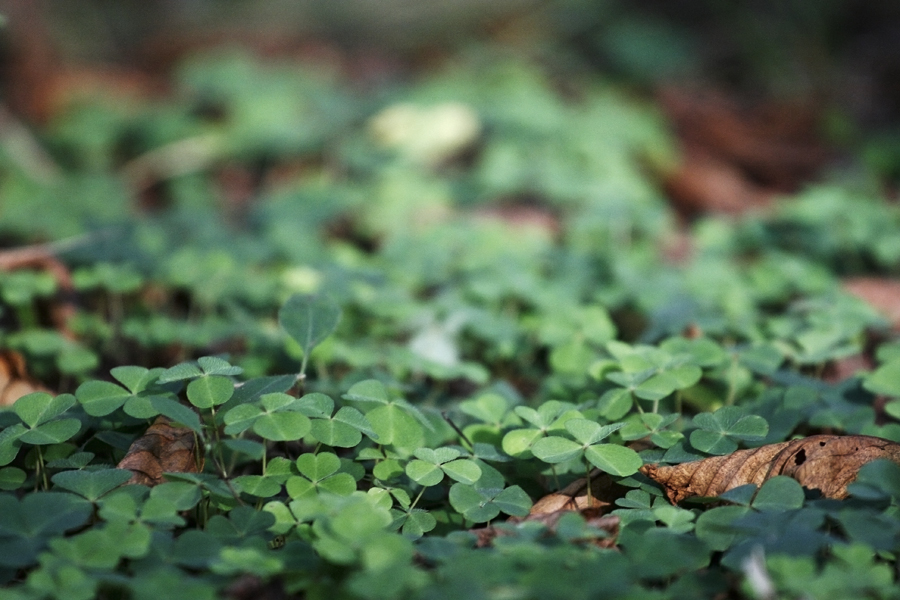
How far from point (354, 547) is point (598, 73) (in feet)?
16.9

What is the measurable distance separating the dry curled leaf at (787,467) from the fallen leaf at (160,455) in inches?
37.4

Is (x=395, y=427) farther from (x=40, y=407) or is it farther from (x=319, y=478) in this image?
(x=40, y=407)

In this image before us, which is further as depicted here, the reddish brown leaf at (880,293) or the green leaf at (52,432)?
the reddish brown leaf at (880,293)

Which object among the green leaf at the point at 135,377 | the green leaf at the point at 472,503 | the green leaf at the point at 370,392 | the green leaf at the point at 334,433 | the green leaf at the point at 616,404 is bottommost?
the green leaf at the point at 472,503

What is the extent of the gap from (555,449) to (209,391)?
0.71 meters

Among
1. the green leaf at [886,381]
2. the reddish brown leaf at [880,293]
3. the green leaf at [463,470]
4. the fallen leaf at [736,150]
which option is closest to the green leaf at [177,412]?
the green leaf at [463,470]

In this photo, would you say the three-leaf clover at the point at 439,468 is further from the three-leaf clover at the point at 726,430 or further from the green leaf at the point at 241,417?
the three-leaf clover at the point at 726,430

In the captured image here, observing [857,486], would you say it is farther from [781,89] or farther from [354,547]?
[781,89]

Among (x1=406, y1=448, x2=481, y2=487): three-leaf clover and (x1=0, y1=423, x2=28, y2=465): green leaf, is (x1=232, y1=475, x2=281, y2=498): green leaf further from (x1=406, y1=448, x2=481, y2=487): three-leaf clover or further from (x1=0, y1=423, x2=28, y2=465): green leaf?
(x1=0, y1=423, x2=28, y2=465): green leaf

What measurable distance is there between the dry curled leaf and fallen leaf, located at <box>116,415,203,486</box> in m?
0.95

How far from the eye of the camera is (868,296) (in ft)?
8.66

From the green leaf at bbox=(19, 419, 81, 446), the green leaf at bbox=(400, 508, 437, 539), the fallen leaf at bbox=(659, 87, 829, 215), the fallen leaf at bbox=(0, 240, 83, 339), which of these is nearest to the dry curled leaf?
the green leaf at bbox=(400, 508, 437, 539)

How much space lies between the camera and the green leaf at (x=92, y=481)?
4.59 feet

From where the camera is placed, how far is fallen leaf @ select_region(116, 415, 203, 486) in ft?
5.02
